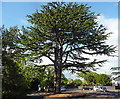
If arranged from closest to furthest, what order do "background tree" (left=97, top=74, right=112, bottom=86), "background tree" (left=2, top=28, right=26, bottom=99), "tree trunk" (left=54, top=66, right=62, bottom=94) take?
"background tree" (left=2, top=28, right=26, bottom=99) < "tree trunk" (left=54, top=66, right=62, bottom=94) < "background tree" (left=97, top=74, right=112, bottom=86)

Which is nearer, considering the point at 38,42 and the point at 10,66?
the point at 10,66

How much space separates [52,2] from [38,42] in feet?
25.3

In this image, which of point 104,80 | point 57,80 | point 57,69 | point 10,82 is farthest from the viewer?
point 104,80

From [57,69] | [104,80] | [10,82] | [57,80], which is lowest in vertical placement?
[104,80]

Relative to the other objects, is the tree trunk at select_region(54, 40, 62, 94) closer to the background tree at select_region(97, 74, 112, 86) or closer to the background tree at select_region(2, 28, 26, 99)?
the background tree at select_region(2, 28, 26, 99)

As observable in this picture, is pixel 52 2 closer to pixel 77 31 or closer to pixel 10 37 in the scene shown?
pixel 77 31

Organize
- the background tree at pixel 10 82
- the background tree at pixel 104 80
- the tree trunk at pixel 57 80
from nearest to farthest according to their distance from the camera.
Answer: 1. the background tree at pixel 10 82
2. the tree trunk at pixel 57 80
3. the background tree at pixel 104 80

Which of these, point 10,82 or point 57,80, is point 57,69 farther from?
point 10,82

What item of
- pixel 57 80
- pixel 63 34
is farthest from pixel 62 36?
pixel 57 80

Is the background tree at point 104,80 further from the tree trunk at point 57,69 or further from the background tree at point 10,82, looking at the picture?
the background tree at point 10,82

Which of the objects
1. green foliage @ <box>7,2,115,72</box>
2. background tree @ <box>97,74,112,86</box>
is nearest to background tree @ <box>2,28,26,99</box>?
green foliage @ <box>7,2,115,72</box>

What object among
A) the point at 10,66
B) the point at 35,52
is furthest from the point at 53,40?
the point at 10,66

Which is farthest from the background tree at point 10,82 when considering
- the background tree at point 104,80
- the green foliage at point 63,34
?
the background tree at point 104,80

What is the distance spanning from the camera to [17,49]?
23.5m
